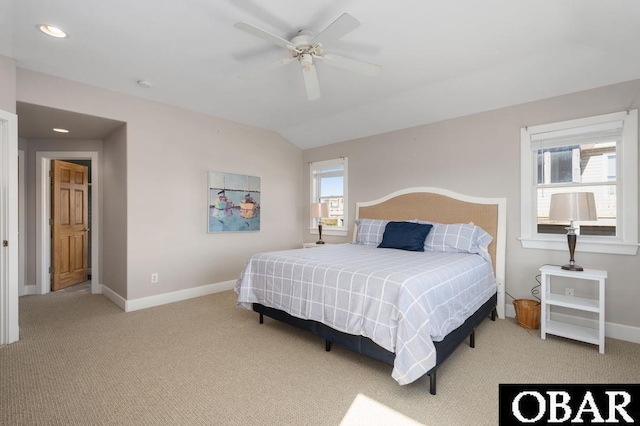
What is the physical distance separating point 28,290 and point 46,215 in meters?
1.09

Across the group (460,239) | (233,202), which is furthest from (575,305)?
(233,202)

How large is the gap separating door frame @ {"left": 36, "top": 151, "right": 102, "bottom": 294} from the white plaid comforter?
8.96ft

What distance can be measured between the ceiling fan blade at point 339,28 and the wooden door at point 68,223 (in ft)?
15.4

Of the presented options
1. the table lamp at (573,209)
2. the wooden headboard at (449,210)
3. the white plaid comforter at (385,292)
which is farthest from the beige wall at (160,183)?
the table lamp at (573,209)

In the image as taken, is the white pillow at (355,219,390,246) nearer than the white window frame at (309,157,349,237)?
Yes

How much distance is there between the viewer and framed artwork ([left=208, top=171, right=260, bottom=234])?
434 centimetres

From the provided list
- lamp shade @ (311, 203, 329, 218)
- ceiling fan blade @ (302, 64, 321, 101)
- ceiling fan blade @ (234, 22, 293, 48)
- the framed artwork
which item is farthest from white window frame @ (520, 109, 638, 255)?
the framed artwork

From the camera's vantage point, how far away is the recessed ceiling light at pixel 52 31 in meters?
2.28

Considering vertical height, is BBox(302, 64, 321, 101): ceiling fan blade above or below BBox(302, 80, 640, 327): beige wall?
above

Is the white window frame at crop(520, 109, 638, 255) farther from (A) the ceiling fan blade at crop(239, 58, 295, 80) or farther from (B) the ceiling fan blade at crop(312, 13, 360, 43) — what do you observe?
(A) the ceiling fan blade at crop(239, 58, 295, 80)

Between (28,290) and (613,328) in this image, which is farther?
(28,290)

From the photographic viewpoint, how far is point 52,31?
7.70 ft

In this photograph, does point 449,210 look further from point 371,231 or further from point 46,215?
point 46,215

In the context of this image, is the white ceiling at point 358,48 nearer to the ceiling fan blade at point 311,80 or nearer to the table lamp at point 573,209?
the ceiling fan blade at point 311,80
